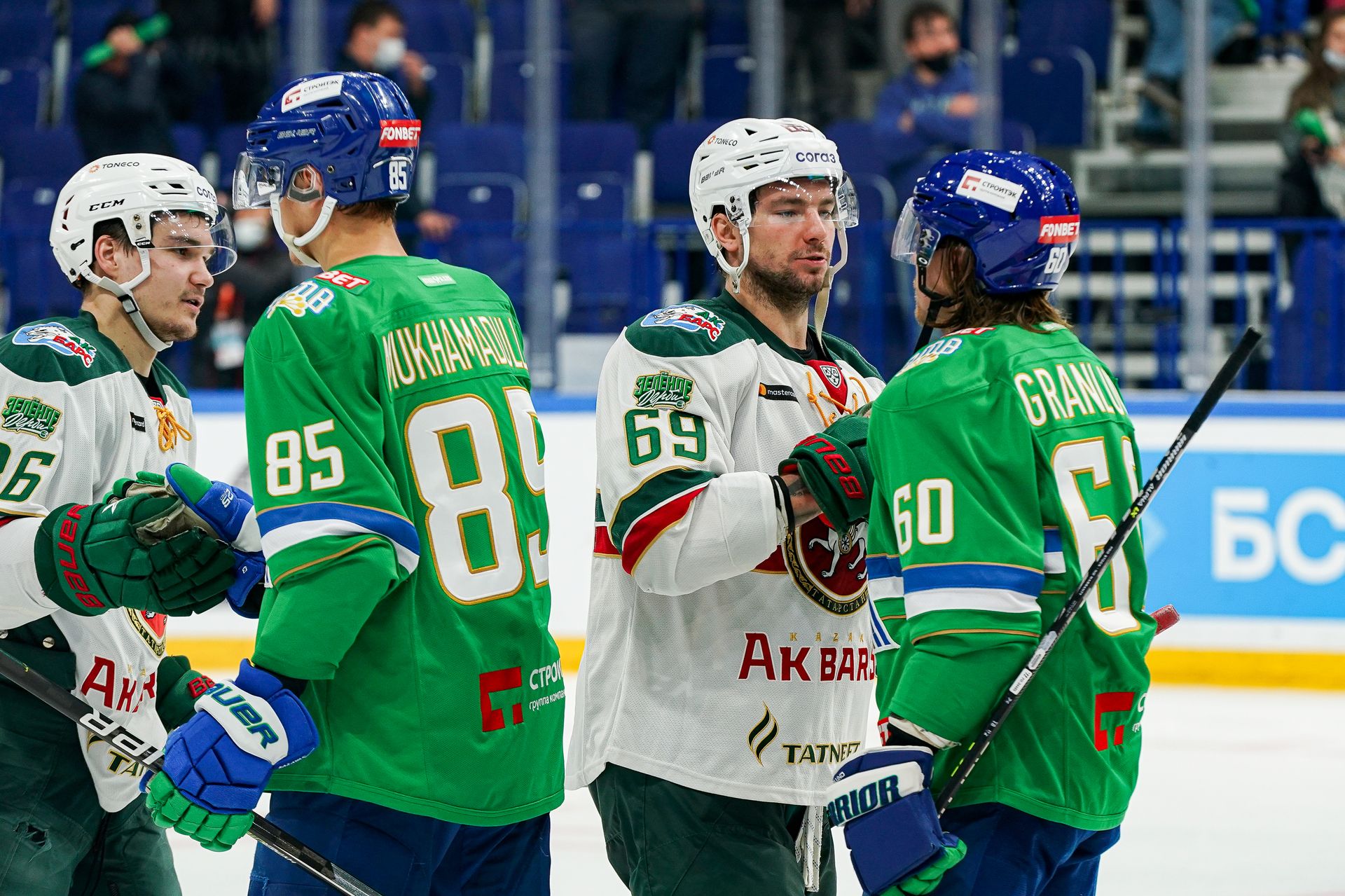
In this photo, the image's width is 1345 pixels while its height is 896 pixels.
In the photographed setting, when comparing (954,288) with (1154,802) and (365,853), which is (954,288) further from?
(1154,802)

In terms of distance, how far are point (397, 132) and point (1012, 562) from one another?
982 millimetres

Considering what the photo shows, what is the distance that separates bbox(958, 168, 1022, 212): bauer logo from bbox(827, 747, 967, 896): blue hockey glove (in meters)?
0.71

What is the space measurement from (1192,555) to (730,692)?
4557 millimetres

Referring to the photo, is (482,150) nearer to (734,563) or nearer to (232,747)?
(734,563)

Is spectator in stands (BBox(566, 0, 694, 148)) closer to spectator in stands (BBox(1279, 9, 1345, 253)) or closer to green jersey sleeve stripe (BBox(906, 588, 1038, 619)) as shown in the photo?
spectator in stands (BBox(1279, 9, 1345, 253))

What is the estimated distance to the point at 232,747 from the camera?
211cm

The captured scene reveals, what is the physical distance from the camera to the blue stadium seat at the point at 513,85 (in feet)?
27.4

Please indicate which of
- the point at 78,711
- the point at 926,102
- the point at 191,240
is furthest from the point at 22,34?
the point at 78,711

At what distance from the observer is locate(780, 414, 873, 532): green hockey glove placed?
242cm

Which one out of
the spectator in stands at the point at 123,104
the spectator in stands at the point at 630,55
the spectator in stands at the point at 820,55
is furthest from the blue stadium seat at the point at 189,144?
the spectator in stands at the point at 820,55

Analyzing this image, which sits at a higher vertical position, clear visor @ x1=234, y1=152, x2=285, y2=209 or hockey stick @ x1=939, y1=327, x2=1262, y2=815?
clear visor @ x1=234, y1=152, x2=285, y2=209

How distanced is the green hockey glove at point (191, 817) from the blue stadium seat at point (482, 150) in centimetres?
581

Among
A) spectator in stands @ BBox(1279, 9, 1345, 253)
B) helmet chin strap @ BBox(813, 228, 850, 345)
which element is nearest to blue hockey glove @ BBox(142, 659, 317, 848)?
helmet chin strap @ BBox(813, 228, 850, 345)

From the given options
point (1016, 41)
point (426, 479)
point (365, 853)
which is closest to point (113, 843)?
point (365, 853)
